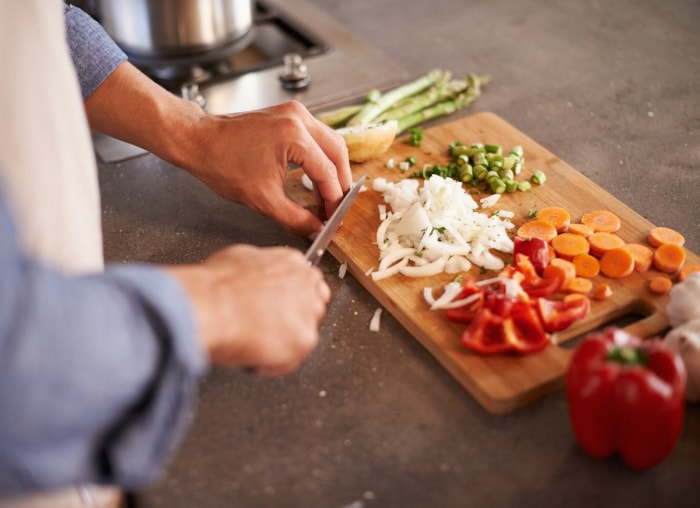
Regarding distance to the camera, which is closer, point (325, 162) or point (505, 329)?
point (505, 329)

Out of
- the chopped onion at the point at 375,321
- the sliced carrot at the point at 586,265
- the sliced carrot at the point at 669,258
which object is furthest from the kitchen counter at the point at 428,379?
the sliced carrot at the point at 586,265

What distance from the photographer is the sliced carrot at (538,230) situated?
1370 millimetres

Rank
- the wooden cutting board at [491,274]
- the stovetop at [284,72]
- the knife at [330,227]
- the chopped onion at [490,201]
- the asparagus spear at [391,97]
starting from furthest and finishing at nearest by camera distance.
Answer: the stovetop at [284,72] < the asparagus spear at [391,97] < the chopped onion at [490,201] < the knife at [330,227] < the wooden cutting board at [491,274]

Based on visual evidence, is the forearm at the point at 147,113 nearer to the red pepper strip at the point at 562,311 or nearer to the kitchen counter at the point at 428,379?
the kitchen counter at the point at 428,379

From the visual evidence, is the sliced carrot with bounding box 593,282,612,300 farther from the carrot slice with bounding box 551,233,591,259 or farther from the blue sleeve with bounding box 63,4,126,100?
the blue sleeve with bounding box 63,4,126,100

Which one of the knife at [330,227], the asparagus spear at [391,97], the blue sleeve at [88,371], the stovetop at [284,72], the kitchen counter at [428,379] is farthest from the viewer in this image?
the stovetop at [284,72]

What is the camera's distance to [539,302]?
3.94 feet

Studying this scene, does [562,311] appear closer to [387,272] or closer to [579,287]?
[579,287]

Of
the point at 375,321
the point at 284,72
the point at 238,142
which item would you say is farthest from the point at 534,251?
the point at 284,72

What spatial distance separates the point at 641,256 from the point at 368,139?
1.82 ft

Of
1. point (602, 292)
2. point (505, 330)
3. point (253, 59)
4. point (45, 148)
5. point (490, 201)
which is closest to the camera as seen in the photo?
point (45, 148)

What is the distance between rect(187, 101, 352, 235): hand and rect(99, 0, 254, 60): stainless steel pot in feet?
1.47

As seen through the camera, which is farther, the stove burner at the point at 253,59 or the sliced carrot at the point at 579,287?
the stove burner at the point at 253,59

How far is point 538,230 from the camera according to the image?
138 cm
